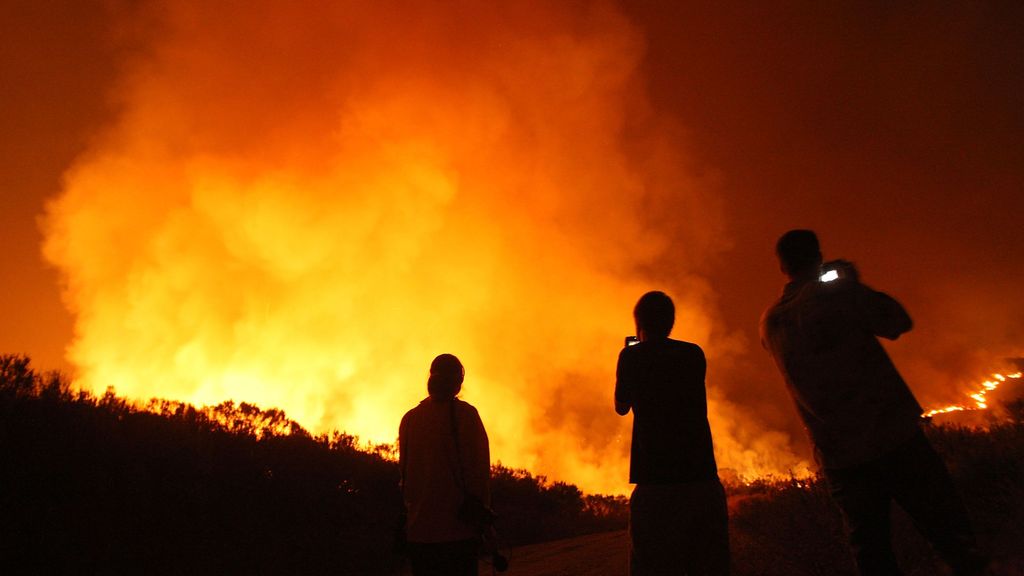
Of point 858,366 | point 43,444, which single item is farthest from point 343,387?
point 858,366

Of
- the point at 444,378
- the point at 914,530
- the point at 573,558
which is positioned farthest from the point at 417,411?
the point at 573,558

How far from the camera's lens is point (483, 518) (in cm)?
346

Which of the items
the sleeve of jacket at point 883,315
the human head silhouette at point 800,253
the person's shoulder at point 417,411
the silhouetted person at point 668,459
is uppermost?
the human head silhouette at point 800,253

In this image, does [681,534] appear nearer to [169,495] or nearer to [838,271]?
[838,271]

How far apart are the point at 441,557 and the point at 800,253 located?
2974 mm

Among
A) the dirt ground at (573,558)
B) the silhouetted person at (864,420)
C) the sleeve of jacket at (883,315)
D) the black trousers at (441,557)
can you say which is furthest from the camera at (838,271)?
the dirt ground at (573,558)

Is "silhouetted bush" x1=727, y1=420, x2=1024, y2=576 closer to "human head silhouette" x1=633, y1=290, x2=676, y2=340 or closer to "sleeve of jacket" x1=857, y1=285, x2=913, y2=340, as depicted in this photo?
"sleeve of jacket" x1=857, y1=285, x2=913, y2=340

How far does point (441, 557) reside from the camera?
11.1 ft

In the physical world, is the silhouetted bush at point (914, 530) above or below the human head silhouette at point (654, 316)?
below

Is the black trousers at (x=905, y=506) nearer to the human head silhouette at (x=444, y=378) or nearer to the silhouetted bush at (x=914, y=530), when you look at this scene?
the silhouetted bush at (x=914, y=530)

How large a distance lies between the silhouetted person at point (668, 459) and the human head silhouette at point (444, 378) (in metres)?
1.20

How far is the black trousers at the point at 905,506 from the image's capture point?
247cm

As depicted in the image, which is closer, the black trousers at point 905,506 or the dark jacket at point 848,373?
the black trousers at point 905,506

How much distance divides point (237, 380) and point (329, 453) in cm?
1306
